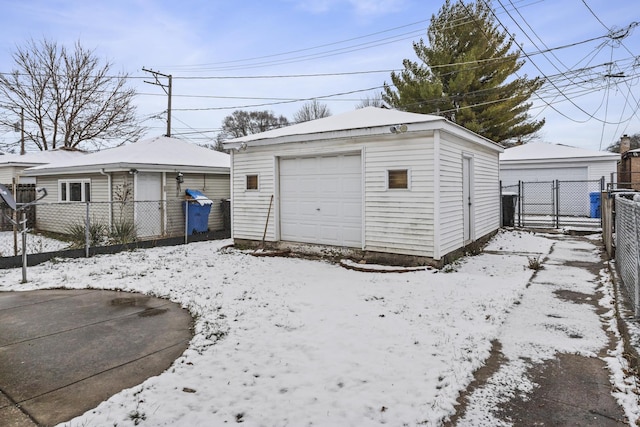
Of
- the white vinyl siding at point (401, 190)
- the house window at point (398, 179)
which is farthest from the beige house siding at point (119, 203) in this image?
the house window at point (398, 179)

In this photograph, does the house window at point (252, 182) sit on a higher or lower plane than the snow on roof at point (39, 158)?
lower

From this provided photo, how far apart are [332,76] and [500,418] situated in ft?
64.3

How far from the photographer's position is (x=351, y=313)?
16.1ft

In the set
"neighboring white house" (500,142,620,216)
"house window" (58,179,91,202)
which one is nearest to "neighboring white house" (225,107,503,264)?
"house window" (58,179,91,202)

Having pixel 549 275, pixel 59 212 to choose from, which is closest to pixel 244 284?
pixel 549 275

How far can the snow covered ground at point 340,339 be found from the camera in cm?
279

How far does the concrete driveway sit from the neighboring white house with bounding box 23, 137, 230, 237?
5981 mm

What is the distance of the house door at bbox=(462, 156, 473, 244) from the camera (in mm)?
8867

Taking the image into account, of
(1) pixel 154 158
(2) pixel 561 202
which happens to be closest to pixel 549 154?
(2) pixel 561 202

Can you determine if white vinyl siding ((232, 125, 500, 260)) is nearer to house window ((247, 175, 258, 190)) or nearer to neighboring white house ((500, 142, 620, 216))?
house window ((247, 175, 258, 190))

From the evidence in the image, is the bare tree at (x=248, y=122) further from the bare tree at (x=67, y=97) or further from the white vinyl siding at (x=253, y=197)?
the white vinyl siding at (x=253, y=197)

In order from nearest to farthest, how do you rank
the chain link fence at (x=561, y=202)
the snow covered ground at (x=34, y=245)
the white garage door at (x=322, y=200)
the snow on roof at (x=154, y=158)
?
the white garage door at (x=322, y=200)
the snow covered ground at (x=34, y=245)
the snow on roof at (x=154, y=158)
the chain link fence at (x=561, y=202)

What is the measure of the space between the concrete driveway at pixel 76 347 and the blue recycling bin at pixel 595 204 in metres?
16.3

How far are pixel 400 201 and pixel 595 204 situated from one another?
12299 mm
